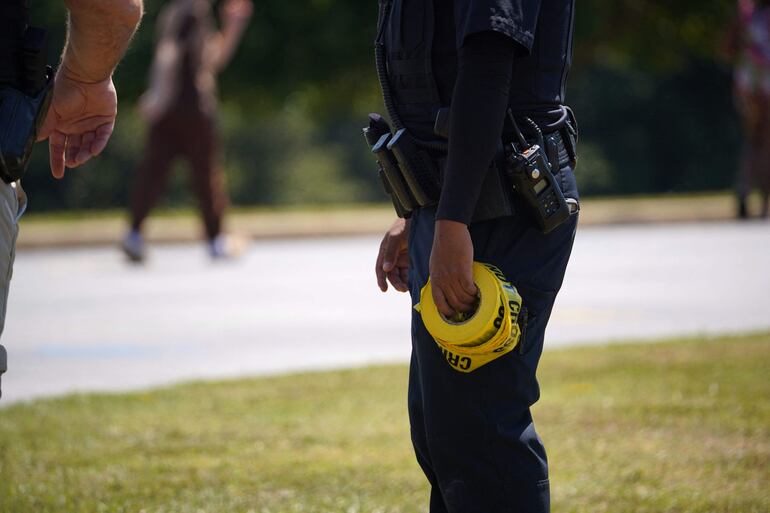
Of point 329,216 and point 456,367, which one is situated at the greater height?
point 456,367

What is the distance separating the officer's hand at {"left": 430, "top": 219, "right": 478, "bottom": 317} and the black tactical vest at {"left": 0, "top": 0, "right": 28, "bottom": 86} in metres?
0.99

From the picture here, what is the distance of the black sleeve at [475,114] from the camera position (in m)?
2.85

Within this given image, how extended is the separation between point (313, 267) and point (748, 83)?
5.97 meters

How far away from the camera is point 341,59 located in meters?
23.0

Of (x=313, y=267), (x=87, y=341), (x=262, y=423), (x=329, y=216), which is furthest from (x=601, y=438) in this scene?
(x=329, y=216)

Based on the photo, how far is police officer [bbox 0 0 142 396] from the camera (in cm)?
297

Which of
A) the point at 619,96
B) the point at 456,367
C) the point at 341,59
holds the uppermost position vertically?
the point at 456,367

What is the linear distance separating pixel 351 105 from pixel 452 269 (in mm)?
23105

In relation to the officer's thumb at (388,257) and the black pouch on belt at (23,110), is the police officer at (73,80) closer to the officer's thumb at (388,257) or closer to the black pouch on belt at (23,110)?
the black pouch on belt at (23,110)

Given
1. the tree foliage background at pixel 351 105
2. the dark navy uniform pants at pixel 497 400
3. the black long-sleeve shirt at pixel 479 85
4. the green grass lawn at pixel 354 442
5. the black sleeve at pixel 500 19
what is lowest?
the tree foliage background at pixel 351 105

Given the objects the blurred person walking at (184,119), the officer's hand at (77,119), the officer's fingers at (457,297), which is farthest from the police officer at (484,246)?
the blurred person walking at (184,119)

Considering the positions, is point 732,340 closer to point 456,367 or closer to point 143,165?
point 456,367

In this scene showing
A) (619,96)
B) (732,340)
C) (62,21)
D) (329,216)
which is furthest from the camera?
(619,96)

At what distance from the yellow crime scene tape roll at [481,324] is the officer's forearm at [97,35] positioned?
978 mm
